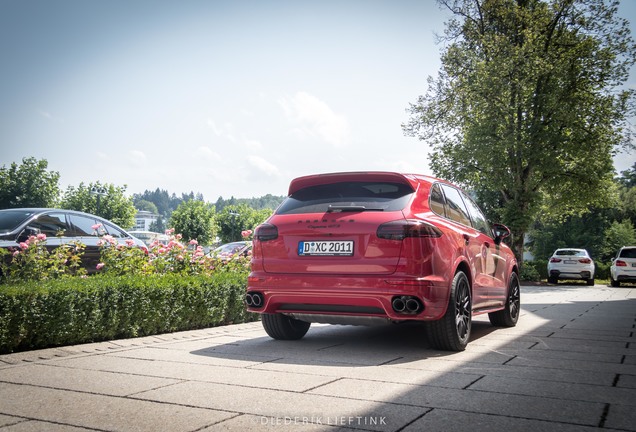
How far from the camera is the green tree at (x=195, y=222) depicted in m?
77.6

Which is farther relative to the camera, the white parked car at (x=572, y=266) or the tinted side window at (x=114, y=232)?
the white parked car at (x=572, y=266)

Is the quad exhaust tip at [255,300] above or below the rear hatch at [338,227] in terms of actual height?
below

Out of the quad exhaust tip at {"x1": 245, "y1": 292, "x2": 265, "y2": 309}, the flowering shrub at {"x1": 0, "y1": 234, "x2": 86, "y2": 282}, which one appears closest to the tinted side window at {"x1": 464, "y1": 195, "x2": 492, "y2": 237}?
the quad exhaust tip at {"x1": 245, "y1": 292, "x2": 265, "y2": 309}

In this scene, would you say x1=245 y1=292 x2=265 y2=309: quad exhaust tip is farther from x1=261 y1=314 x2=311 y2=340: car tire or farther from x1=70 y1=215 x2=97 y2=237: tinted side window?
x1=70 y1=215 x2=97 y2=237: tinted side window

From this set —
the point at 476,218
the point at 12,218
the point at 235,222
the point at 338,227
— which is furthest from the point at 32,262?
the point at 235,222

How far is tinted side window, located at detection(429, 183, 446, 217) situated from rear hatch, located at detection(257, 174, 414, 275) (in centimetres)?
37

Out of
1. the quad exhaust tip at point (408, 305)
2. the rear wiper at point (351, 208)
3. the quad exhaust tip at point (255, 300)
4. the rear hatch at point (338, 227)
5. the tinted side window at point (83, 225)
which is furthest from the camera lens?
the tinted side window at point (83, 225)

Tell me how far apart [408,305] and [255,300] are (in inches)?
64.3

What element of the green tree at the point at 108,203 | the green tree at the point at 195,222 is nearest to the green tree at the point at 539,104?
the green tree at the point at 108,203

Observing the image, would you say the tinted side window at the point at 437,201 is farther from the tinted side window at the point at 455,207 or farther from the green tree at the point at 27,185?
the green tree at the point at 27,185

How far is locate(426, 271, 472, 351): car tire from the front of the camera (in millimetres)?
5770

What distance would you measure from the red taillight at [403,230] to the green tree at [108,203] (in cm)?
6266

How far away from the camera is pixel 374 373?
15.9 ft

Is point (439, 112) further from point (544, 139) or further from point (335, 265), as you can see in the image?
point (335, 265)
